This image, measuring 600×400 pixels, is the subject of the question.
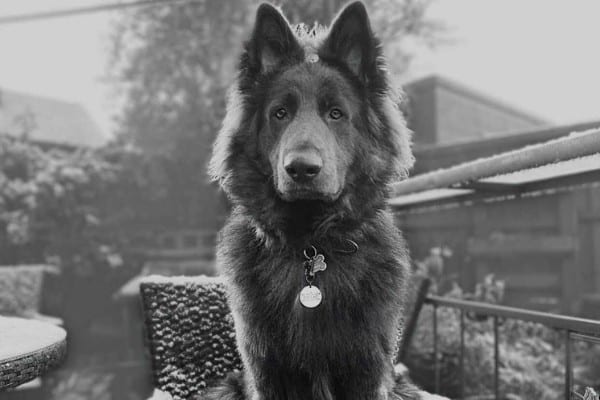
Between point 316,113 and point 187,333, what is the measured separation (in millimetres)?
1118

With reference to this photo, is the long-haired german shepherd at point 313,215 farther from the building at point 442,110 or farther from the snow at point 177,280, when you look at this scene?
the building at point 442,110

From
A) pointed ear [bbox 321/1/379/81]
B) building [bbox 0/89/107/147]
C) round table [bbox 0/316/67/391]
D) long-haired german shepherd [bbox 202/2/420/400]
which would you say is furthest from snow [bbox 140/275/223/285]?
building [bbox 0/89/107/147]

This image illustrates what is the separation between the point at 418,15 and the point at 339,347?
12867 millimetres

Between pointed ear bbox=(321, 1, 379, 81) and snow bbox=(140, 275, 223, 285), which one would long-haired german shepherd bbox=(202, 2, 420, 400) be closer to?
pointed ear bbox=(321, 1, 379, 81)

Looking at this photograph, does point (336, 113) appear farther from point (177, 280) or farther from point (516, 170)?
point (177, 280)

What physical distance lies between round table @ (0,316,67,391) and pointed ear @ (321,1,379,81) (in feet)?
5.22

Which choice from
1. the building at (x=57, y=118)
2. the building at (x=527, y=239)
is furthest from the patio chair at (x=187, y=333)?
the building at (x=57, y=118)

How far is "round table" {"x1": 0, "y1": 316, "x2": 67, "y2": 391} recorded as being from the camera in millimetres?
1834

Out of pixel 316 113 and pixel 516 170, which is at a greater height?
pixel 316 113

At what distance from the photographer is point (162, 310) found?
2.33m

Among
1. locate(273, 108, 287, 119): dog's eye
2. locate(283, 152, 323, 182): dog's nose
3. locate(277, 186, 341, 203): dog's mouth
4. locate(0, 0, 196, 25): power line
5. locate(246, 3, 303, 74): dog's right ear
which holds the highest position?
locate(0, 0, 196, 25): power line

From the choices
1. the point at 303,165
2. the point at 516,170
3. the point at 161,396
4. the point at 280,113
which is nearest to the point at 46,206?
the point at 161,396

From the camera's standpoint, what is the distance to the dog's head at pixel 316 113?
2.06 m

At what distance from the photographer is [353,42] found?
2.22 m
